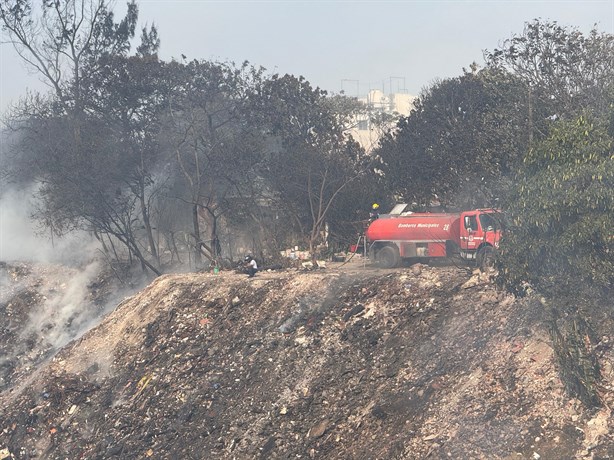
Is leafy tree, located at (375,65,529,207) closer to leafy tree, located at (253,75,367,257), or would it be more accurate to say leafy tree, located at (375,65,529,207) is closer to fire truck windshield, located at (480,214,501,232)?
leafy tree, located at (253,75,367,257)

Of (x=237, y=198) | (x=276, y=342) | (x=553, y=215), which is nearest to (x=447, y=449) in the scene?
(x=553, y=215)

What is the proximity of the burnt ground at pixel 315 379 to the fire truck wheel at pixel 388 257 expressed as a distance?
4.27 ft

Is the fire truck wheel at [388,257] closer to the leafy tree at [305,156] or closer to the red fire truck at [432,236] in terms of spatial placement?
the red fire truck at [432,236]

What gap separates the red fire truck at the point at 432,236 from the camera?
20.5 metres

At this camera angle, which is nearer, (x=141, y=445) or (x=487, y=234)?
(x=141, y=445)

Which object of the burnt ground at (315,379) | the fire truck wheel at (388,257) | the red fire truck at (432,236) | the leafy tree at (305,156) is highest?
the leafy tree at (305,156)

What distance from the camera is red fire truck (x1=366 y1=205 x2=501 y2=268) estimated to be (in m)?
20.5

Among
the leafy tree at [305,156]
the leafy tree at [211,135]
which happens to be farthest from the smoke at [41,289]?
the leafy tree at [305,156]

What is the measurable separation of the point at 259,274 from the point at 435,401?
35.7 ft

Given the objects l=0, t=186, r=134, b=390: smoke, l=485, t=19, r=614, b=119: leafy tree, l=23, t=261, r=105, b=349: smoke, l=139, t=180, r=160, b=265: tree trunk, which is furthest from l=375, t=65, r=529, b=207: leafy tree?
l=23, t=261, r=105, b=349: smoke

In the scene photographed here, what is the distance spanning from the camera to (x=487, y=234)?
2041 centimetres

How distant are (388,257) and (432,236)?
165 centimetres

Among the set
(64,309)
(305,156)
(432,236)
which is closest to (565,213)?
(432,236)

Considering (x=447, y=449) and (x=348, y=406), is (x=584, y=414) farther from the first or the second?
(x=348, y=406)
